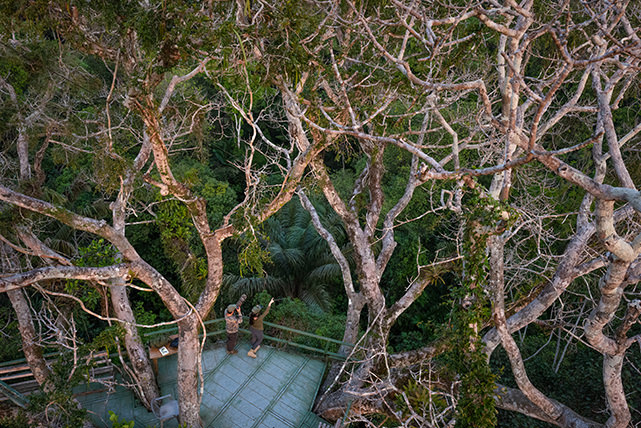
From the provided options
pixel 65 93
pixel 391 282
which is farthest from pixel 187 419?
pixel 391 282

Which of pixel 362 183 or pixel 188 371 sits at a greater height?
pixel 362 183

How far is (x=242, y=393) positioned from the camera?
25.4 feet

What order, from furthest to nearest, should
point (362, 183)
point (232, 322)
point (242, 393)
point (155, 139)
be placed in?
point (362, 183) < point (232, 322) < point (242, 393) < point (155, 139)

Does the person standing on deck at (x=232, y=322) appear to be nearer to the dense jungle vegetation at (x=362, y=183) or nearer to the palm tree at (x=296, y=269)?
the dense jungle vegetation at (x=362, y=183)

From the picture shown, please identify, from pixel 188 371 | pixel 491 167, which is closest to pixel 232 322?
pixel 188 371

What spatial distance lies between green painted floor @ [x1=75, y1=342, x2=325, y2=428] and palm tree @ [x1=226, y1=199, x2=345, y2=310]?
3.44 m

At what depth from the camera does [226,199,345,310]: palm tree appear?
1222cm

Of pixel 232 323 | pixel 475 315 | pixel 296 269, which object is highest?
pixel 475 315

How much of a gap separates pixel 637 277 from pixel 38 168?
338 inches

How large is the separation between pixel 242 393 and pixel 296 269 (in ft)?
18.3

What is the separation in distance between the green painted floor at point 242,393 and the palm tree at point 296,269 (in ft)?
11.3

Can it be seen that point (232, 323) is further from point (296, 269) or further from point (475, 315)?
point (296, 269)

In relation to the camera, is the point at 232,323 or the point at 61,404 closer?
the point at 61,404

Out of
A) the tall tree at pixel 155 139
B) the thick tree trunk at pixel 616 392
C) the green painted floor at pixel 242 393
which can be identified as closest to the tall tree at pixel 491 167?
the thick tree trunk at pixel 616 392
